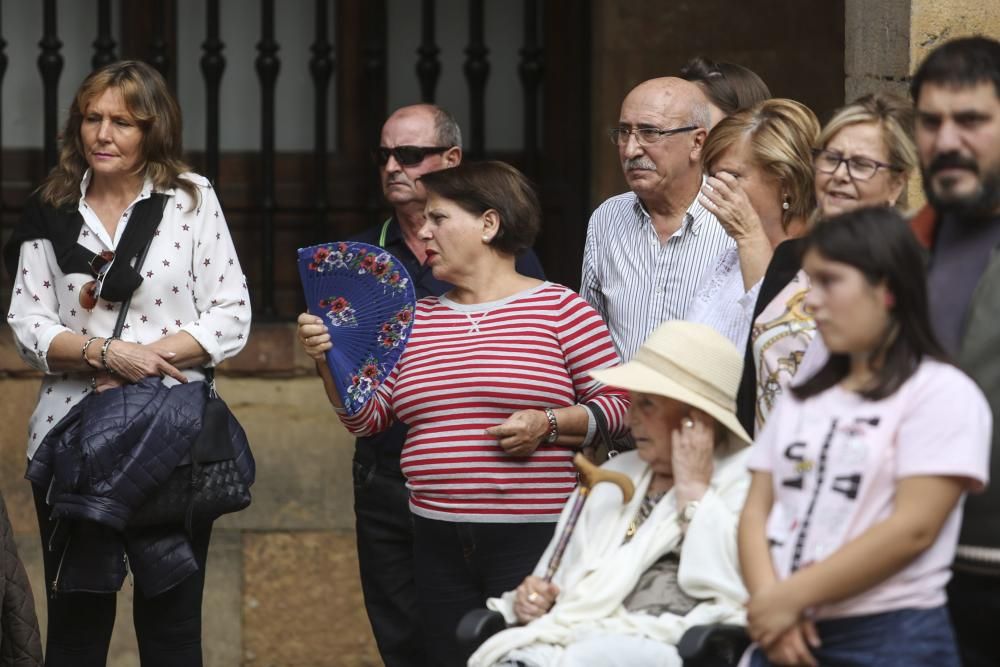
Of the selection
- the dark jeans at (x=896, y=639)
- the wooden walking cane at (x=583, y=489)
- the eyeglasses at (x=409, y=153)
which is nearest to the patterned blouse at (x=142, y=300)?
the eyeglasses at (x=409, y=153)

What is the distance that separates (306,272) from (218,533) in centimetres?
193

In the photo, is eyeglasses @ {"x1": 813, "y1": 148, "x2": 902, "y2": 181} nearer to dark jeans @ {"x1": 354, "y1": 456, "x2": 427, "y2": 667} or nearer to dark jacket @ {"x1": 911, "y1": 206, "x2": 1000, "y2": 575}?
dark jacket @ {"x1": 911, "y1": 206, "x2": 1000, "y2": 575}

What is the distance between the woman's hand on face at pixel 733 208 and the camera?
161 inches

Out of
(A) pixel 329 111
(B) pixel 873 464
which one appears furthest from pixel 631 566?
(A) pixel 329 111

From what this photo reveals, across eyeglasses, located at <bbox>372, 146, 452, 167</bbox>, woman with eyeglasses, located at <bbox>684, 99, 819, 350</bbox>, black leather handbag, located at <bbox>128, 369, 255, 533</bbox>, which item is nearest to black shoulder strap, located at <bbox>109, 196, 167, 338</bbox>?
black leather handbag, located at <bbox>128, 369, 255, 533</bbox>

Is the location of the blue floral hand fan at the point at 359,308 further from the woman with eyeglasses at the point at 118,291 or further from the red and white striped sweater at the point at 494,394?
the woman with eyeglasses at the point at 118,291

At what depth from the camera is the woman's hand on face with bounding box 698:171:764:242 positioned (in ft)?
13.4

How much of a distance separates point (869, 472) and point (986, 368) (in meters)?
0.33

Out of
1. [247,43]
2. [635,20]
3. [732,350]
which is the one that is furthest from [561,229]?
[732,350]

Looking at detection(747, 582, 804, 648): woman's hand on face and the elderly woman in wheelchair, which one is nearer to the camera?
detection(747, 582, 804, 648): woman's hand on face

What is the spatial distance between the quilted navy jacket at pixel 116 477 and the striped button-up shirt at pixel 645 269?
105 centimetres

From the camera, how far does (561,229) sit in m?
6.23

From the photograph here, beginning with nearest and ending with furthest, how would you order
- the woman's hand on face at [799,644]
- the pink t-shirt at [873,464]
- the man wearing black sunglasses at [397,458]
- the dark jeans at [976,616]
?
the pink t-shirt at [873,464], the woman's hand on face at [799,644], the dark jeans at [976,616], the man wearing black sunglasses at [397,458]

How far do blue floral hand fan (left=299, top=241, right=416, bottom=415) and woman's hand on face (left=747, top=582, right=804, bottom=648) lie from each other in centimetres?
147
